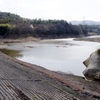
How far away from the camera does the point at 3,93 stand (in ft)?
29.1

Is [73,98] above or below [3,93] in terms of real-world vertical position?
below

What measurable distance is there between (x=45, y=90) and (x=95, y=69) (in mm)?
10089

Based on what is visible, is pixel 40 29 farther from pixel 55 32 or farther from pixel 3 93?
pixel 3 93

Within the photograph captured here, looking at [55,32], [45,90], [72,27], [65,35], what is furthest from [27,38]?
[45,90]

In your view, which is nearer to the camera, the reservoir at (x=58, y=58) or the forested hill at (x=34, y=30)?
the reservoir at (x=58, y=58)

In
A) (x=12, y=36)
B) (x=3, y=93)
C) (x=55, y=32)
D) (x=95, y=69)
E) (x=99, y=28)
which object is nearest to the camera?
(x=3, y=93)

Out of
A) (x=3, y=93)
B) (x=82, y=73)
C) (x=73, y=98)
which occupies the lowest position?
(x=82, y=73)

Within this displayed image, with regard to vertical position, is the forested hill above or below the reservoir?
above

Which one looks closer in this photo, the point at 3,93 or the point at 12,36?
the point at 3,93

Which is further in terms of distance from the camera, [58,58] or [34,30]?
[34,30]

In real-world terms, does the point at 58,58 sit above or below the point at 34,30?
→ below

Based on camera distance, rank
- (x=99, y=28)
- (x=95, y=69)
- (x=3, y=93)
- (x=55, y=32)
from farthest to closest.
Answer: (x=99, y=28), (x=55, y=32), (x=95, y=69), (x=3, y=93)

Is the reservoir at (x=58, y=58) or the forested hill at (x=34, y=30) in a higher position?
the forested hill at (x=34, y=30)

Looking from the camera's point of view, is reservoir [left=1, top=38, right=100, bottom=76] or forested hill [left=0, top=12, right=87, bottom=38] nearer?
reservoir [left=1, top=38, right=100, bottom=76]
